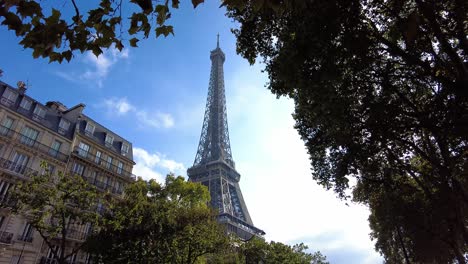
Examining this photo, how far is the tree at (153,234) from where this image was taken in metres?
21.5

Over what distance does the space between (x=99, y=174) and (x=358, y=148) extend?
29.4 metres

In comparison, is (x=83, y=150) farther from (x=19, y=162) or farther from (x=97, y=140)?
(x=19, y=162)

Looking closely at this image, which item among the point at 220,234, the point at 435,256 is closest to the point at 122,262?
the point at 220,234

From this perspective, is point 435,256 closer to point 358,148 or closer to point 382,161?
point 382,161

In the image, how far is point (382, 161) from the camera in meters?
17.2

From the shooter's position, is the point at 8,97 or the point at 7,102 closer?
the point at 7,102

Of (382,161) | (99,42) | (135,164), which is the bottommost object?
(99,42)

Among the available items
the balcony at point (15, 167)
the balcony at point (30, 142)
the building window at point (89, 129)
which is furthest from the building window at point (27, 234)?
the building window at point (89, 129)

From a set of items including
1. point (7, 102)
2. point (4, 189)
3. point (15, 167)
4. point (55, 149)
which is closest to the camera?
point (4, 189)

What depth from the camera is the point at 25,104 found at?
3061 cm

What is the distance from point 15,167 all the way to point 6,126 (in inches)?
144

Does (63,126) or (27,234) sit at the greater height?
(63,126)

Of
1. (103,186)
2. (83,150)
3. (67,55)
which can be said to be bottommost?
(67,55)

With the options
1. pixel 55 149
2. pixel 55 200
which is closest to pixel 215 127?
pixel 55 149
